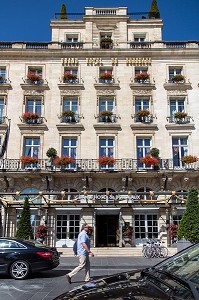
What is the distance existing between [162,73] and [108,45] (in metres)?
5.81

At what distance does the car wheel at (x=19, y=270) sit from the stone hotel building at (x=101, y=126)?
1264 cm

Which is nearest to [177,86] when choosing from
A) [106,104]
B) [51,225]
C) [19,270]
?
[106,104]

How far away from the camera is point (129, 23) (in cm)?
2959

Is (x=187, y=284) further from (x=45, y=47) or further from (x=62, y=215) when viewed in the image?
(x=45, y=47)

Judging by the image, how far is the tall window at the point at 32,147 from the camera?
84.8ft

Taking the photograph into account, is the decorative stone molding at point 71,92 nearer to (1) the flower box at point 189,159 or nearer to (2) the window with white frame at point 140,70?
(2) the window with white frame at point 140,70

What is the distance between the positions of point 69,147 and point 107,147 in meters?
3.25

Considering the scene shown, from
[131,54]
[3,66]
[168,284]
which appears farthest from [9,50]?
[168,284]

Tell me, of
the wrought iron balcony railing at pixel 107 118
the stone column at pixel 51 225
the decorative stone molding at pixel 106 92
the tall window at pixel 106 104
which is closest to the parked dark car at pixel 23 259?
the stone column at pixel 51 225

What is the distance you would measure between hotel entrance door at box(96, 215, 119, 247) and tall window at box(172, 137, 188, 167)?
22.3 feet

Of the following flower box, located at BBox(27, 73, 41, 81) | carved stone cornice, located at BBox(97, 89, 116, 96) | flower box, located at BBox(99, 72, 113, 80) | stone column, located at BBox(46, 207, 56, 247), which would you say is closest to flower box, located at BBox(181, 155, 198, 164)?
carved stone cornice, located at BBox(97, 89, 116, 96)

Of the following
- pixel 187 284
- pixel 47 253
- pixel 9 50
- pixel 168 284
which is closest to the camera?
pixel 187 284

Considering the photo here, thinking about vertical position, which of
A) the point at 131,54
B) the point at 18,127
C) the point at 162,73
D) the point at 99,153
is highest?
the point at 131,54

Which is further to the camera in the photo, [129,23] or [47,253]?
[129,23]
